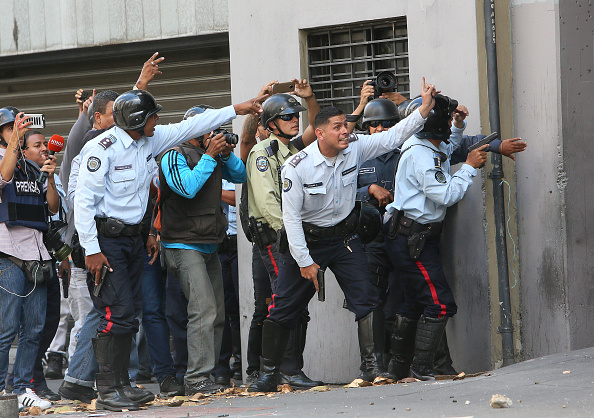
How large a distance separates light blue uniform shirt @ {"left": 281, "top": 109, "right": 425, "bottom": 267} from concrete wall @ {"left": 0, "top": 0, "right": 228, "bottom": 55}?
3.16 metres

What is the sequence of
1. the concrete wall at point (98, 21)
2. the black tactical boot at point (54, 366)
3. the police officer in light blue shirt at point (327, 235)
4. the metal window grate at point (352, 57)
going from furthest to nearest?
1. the concrete wall at point (98, 21)
2. the black tactical boot at point (54, 366)
3. the metal window grate at point (352, 57)
4. the police officer in light blue shirt at point (327, 235)

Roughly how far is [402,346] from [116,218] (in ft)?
7.34

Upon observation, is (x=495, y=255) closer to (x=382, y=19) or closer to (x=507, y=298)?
(x=507, y=298)

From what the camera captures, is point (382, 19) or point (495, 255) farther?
point (382, 19)

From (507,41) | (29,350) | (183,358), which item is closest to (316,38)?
(507,41)

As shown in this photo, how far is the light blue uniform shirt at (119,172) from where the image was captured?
5.92m

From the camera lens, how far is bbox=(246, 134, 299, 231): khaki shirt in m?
6.78

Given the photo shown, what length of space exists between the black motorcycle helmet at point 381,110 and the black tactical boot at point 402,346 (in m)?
1.53

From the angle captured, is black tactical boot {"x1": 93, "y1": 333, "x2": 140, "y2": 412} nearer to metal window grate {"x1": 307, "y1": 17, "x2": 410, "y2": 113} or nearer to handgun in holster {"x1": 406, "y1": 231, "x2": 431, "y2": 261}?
handgun in holster {"x1": 406, "y1": 231, "x2": 431, "y2": 261}

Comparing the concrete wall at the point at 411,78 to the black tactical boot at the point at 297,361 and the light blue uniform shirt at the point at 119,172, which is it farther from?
the light blue uniform shirt at the point at 119,172

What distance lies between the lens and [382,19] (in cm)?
735

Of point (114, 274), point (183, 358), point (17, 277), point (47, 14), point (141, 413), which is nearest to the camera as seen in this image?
point (141, 413)

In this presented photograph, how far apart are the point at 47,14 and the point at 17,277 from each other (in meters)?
4.29

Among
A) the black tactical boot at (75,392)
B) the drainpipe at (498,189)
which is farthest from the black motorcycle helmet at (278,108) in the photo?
the black tactical boot at (75,392)
